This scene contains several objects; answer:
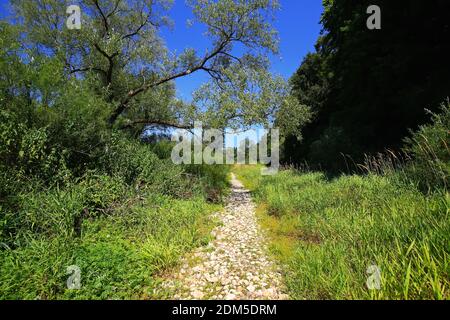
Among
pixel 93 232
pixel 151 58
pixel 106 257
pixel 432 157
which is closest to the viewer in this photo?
pixel 106 257

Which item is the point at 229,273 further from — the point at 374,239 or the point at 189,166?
the point at 189,166

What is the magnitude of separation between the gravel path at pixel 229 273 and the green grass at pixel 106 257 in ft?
1.24

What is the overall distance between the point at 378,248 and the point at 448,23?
12683 millimetres

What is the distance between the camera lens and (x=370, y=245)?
426cm

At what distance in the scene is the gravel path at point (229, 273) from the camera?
402cm

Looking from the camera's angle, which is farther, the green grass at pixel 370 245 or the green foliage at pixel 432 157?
the green foliage at pixel 432 157

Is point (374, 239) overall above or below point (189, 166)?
below

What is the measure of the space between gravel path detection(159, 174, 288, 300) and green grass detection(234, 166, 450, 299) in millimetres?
352

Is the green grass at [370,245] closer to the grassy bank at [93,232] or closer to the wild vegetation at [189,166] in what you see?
the wild vegetation at [189,166]

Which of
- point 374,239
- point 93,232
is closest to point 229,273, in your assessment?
point 374,239

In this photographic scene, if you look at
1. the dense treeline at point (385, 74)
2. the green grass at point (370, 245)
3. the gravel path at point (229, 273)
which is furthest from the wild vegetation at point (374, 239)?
the dense treeline at point (385, 74)

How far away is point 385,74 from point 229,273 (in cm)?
1348

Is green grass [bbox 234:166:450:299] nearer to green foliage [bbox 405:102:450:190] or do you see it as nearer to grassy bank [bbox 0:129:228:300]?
green foliage [bbox 405:102:450:190]
